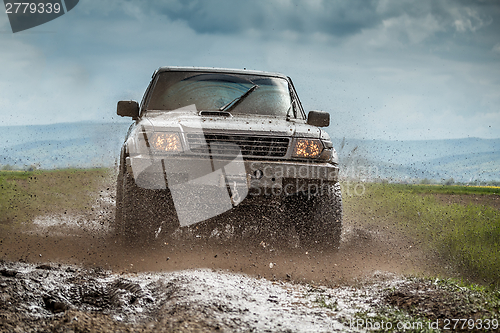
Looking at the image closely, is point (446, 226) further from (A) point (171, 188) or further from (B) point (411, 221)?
(A) point (171, 188)

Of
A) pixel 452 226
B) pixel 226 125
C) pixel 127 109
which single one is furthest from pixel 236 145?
pixel 452 226

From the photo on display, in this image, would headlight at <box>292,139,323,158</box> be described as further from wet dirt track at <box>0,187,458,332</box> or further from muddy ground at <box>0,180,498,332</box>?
wet dirt track at <box>0,187,458,332</box>

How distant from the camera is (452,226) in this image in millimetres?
8180

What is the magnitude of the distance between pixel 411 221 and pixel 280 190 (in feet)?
17.7

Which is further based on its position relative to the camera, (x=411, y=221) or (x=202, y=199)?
(x=411, y=221)

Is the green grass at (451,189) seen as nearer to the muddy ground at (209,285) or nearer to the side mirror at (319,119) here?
the muddy ground at (209,285)

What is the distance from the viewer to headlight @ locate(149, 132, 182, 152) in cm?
429

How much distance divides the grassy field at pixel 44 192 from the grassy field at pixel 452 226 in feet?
20.2

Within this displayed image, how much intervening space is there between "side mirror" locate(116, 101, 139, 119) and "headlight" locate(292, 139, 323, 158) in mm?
2138

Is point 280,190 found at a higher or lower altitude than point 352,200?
higher

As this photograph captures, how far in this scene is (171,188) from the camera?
13.9 feet

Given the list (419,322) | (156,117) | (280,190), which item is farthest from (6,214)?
(419,322)

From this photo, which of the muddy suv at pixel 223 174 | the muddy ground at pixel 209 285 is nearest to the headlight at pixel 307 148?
the muddy suv at pixel 223 174

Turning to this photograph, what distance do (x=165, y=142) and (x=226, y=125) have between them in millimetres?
640
